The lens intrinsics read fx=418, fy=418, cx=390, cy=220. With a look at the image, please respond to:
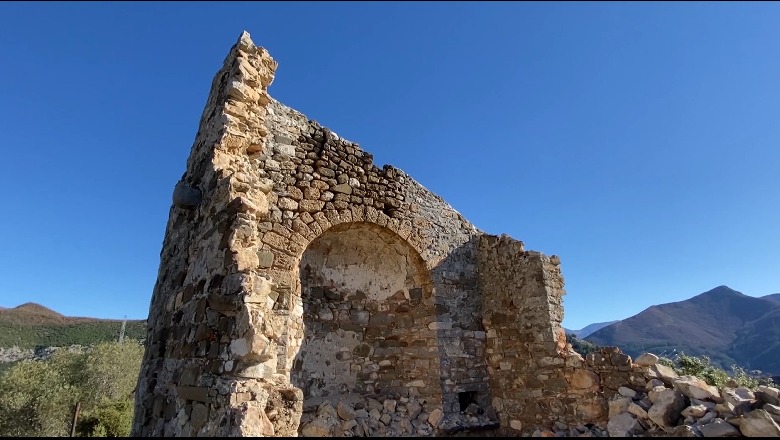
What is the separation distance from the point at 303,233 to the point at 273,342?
249 centimetres

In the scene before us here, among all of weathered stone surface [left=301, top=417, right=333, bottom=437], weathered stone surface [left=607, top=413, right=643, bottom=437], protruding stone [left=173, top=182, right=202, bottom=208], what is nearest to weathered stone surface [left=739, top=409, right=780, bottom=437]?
weathered stone surface [left=607, top=413, right=643, bottom=437]

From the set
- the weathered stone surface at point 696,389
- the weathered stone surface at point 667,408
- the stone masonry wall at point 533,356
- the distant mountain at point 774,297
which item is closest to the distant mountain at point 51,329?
the stone masonry wall at point 533,356

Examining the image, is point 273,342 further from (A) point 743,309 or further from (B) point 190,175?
(A) point 743,309

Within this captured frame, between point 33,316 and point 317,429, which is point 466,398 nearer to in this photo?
point 317,429

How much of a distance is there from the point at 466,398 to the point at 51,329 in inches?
1856

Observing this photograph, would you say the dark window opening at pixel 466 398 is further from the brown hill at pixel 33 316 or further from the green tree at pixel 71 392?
the brown hill at pixel 33 316

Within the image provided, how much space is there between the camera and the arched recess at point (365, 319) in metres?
6.51

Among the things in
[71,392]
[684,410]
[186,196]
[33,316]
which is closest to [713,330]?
[684,410]

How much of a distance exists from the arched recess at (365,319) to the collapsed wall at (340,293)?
Result: 2 centimetres

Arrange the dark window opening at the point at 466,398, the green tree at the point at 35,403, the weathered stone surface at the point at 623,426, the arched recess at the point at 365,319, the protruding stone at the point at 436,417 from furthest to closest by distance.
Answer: the green tree at the point at 35,403 < the dark window opening at the point at 466,398 < the arched recess at the point at 365,319 < the protruding stone at the point at 436,417 < the weathered stone surface at the point at 623,426

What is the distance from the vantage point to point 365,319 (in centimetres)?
707

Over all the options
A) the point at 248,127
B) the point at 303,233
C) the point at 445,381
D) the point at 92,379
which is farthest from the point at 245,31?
the point at 92,379

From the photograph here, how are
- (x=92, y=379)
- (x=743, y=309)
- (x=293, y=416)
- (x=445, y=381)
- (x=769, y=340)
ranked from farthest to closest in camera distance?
1. (x=743, y=309)
2. (x=769, y=340)
3. (x=92, y=379)
4. (x=445, y=381)
5. (x=293, y=416)

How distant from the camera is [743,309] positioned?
7481 centimetres
